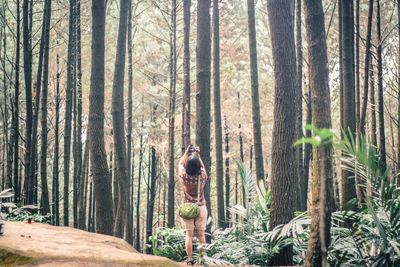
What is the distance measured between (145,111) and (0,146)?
741 cm

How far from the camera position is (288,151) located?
5.48 meters

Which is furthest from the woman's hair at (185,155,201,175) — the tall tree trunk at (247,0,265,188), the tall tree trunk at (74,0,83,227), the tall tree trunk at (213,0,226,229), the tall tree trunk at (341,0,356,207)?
the tall tree trunk at (74,0,83,227)

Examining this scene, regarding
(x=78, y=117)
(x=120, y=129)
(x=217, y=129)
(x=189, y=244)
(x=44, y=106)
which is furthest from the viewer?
(x=217, y=129)

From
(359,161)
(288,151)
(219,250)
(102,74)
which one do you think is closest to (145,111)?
(102,74)

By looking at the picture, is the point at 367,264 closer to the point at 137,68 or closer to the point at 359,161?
the point at 359,161

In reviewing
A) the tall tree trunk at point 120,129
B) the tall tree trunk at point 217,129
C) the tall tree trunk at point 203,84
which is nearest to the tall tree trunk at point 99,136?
the tall tree trunk at point 120,129

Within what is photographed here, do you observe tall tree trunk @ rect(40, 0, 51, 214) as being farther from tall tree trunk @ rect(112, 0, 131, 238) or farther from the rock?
the rock

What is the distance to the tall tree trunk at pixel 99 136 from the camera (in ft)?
22.3

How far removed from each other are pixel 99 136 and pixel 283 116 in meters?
3.03

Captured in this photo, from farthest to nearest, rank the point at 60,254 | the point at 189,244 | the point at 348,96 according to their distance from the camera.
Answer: the point at 348,96
the point at 189,244
the point at 60,254

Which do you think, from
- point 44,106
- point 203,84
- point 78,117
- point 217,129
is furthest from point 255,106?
point 44,106

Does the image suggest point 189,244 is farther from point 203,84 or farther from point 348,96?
point 348,96

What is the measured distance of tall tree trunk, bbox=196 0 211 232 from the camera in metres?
6.95

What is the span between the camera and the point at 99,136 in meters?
6.90
